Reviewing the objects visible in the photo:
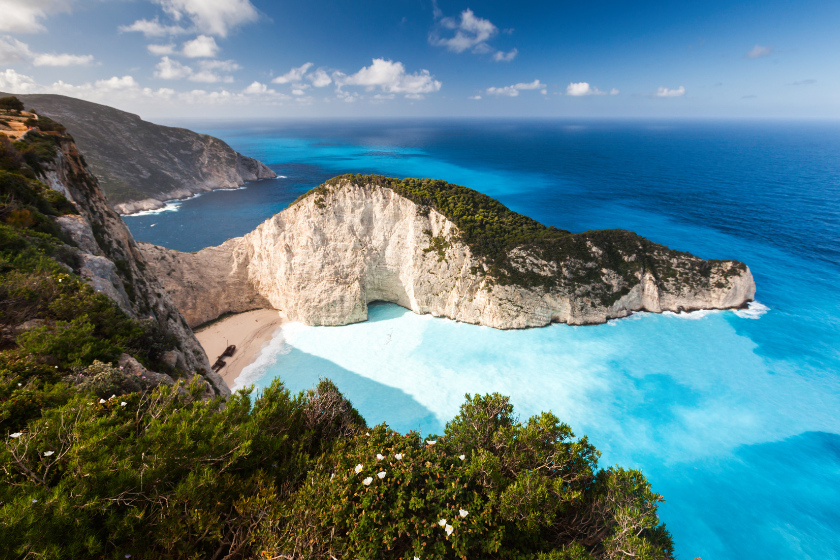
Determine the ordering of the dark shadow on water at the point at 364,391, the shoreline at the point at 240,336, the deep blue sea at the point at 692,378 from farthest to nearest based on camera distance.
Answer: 1. the shoreline at the point at 240,336
2. the dark shadow on water at the point at 364,391
3. the deep blue sea at the point at 692,378

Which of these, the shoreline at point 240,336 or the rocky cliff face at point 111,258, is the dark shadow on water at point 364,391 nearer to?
the shoreline at point 240,336

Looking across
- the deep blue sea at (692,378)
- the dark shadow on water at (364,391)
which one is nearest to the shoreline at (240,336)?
the deep blue sea at (692,378)

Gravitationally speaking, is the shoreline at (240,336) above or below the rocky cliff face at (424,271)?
below

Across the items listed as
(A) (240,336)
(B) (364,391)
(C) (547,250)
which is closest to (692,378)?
(C) (547,250)

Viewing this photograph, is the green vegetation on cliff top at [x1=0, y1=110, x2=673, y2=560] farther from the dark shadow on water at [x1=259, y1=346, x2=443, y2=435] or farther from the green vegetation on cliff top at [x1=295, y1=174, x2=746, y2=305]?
the green vegetation on cliff top at [x1=295, y1=174, x2=746, y2=305]

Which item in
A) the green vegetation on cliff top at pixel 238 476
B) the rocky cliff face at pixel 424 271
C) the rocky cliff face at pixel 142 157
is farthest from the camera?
the rocky cliff face at pixel 142 157

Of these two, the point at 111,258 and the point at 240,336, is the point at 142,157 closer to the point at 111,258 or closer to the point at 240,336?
the point at 240,336

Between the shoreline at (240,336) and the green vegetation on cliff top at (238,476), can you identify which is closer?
the green vegetation on cliff top at (238,476)
